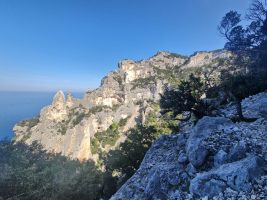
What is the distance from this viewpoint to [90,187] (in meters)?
24.2

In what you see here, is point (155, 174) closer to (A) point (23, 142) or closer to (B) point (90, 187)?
(B) point (90, 187)

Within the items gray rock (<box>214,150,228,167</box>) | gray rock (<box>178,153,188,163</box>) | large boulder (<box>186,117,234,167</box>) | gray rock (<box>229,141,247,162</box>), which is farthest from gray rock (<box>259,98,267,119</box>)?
gray rock (<box>178,153,188,163</box>)

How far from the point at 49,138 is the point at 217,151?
89.4 meters

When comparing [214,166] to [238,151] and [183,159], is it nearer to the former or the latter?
[238,151]

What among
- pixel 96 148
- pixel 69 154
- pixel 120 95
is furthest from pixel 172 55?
pixel 69 154

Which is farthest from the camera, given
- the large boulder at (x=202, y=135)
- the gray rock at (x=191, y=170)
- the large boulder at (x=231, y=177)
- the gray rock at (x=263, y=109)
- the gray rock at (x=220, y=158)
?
the gray rock at (x=263, y=109)

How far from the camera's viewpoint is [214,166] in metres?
12.5

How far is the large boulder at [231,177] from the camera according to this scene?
400 inches

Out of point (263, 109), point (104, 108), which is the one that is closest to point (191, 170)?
point (263, 109)

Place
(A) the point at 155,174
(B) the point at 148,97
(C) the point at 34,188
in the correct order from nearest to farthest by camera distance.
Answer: (A) the point at 155,174 < (C) the point at 34,188 < (B) the point at 148,97

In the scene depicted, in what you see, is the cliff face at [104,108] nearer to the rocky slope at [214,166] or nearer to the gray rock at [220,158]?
the rocky slope at [214,166]

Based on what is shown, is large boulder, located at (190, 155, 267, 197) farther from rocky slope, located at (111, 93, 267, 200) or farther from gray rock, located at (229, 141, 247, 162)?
gray rock, located at (229, 141, 247, 162)

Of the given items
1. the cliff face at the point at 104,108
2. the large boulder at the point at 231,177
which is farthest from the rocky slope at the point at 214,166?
the cliff face at the point at 104,108

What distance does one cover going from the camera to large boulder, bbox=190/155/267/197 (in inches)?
400
